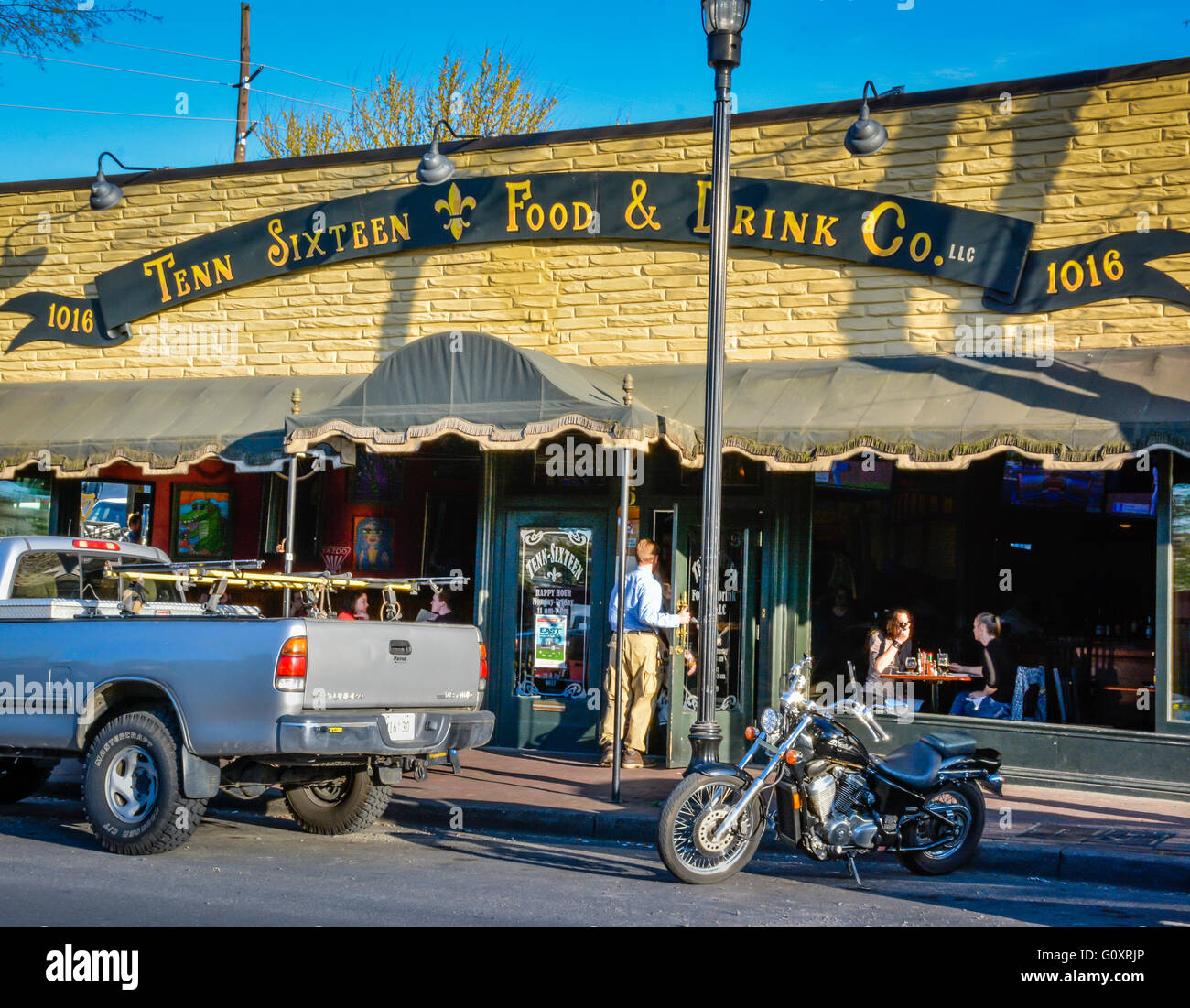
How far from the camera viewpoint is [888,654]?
11.8 metres

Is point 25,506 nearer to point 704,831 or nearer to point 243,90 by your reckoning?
point 704,831

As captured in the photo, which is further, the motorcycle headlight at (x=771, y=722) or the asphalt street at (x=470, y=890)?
the motorcycle headlight at (x=771, y=722)

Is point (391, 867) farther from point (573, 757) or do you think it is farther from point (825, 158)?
point (825, 158)

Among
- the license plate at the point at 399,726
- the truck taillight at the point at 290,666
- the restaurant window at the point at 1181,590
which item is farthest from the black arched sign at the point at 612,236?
the truck taillight at the point at 290,666

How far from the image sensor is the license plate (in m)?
8.02

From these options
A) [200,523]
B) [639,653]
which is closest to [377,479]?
[200,523]

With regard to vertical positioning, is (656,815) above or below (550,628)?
below

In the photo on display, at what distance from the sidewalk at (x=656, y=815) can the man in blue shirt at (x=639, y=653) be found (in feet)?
1.11

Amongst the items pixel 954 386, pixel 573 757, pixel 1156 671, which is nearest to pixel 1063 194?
pixel 954 386

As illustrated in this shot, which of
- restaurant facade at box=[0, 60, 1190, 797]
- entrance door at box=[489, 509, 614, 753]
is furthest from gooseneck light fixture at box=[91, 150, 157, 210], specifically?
entrance door at box=[489, 509, 614, 753]

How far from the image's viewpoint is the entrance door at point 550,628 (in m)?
12.8

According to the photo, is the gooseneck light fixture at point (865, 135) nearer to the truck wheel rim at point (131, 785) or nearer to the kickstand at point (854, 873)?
the kickstand at point (854, 873)

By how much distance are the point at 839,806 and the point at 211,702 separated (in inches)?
142

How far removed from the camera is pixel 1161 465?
34.6 feet
